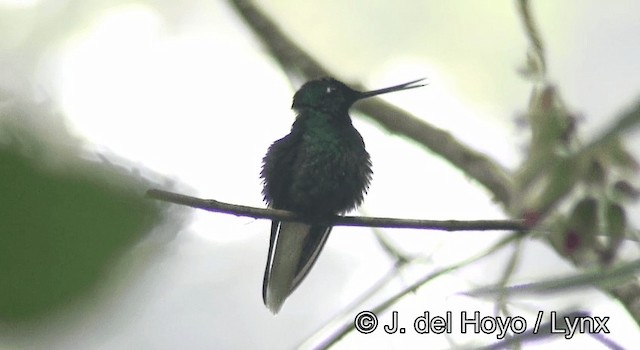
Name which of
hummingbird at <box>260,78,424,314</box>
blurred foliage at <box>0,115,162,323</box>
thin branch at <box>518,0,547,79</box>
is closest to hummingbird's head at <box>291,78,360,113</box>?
hummingbird at <box>260,78,424,314</box>

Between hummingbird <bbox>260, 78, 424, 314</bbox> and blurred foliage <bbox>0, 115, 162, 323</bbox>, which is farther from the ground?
hummingbird <bbox>260, 78, 424, 314</bbox>

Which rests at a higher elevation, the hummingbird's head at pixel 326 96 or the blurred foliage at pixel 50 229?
the hummingbird's head at pixel 326 96

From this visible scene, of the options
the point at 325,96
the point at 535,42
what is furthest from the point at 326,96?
the point at 535,42

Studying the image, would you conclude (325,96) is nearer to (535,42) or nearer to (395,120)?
(395,120)

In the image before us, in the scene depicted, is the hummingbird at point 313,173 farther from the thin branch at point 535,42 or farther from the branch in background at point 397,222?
the thin branch at point 535,42

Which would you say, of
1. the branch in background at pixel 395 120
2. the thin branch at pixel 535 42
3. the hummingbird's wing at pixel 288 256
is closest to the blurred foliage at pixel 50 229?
the thin branch at pixel 535 42

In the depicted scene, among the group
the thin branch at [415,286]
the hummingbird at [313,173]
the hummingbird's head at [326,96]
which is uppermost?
the hummingbird's head at [326,96]

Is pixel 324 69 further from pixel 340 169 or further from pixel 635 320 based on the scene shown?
pixel 635 320

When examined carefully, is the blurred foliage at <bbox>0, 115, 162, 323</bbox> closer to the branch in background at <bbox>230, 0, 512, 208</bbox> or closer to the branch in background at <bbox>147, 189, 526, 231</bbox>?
the branch in background at <bbox>147, 189, 526, 231</bbox>
